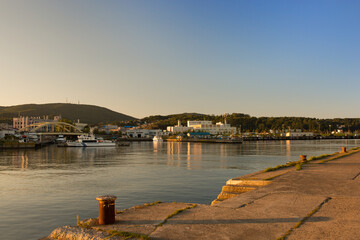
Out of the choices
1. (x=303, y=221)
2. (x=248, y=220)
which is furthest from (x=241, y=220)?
(x=303, y=221)

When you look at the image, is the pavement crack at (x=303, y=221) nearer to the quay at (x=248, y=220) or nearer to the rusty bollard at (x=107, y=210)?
the quay at (x=248, y=220)

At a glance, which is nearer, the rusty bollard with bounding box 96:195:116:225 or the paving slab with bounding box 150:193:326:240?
Result: the paving slab with bounding box 150:193:326:240

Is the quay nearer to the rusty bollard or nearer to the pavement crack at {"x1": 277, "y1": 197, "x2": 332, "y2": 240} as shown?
the pavement crack at {"x1": 277, "y1": 197, "x2": 332, "y2": 240}

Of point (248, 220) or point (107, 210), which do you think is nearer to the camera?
point (107, 210)

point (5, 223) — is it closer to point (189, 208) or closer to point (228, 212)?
point (189, 208)

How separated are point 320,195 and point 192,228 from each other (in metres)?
5.61

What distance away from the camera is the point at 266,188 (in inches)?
455

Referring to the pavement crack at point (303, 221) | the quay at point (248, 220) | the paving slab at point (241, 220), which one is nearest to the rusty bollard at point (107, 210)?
the quay at point (248, 220)

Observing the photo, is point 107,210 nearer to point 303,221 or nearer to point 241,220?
point 241,220

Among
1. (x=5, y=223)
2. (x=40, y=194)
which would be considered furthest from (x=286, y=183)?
(x=40, y=194)

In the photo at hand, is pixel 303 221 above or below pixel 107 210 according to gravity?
below

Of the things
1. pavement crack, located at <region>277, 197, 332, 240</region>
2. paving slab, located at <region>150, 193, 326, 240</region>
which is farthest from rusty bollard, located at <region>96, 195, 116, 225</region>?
pavement crack, located at <region>277, 197, 332, 240</region>

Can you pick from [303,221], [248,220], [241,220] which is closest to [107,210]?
[241,220]

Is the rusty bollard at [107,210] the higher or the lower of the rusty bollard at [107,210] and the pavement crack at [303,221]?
the higher
